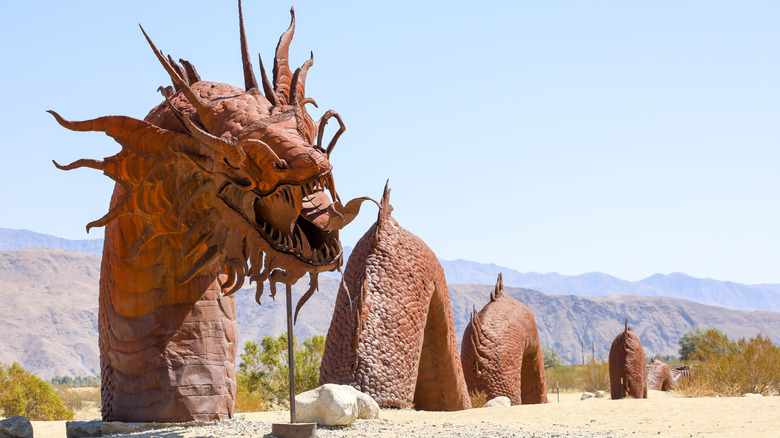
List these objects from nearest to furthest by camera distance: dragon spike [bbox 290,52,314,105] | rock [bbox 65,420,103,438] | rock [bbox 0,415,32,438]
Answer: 1. dragon spike [bbox 290,52,314,105]
2. rock [bbox 65,420,103,438]
3. rock [bbox 0,415,32,438]

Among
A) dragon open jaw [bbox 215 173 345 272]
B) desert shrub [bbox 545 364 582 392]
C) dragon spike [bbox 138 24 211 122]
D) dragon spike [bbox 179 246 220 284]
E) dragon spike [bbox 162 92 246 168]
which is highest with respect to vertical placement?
dragon spike [bbox 138 24 211 122]

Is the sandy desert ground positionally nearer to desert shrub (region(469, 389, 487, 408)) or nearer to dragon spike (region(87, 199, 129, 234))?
dragon spike (region(87, 199, 129, 234))

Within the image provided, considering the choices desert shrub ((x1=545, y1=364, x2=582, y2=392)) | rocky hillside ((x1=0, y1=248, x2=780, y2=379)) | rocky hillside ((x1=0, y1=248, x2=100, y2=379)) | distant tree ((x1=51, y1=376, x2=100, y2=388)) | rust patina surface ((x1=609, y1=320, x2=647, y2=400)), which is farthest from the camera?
rocky hillside ((x1=0, y1=248, x2=780, y2=379))

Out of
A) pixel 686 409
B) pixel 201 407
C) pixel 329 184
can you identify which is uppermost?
pixel 329 184

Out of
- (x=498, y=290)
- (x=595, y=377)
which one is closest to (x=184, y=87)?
(x=498, y=290)

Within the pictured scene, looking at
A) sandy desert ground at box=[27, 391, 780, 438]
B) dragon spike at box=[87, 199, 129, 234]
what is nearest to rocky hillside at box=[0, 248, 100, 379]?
sandy desert ground at box=[27, 391, 780, 438]

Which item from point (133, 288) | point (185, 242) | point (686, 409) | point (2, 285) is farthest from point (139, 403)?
point (2, 285)

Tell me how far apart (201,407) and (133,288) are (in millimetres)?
696

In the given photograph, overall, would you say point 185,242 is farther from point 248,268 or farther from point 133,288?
point 133,288

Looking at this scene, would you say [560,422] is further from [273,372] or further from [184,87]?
[273,372]

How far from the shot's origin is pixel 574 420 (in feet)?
25.3

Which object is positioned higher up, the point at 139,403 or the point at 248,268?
the point at 248,268

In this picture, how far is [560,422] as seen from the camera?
7.41m

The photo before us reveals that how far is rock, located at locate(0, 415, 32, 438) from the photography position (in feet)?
13.5
